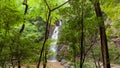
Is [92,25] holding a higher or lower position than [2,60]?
higher

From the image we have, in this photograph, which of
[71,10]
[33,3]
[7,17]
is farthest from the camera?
[33,3]

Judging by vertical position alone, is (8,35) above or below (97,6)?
below

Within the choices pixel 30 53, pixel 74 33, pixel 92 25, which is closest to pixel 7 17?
pixel 30 53

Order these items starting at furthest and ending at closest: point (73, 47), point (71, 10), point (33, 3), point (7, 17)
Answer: point (33, 3), point (73, 47), point (71, 10), point (7, 17)

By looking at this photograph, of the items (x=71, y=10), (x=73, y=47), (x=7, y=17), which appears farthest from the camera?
(x=73, y=47)

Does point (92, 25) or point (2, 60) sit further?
point (2, 60)

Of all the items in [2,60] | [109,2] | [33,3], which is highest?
[33,3]

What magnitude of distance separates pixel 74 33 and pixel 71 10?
2.49ft

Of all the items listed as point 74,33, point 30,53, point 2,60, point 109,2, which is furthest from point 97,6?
point 2,60

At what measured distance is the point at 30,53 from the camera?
6.91m

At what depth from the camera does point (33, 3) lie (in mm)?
8438

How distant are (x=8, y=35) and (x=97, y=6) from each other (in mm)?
3119

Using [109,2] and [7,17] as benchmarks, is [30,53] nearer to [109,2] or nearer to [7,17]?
[7,17]

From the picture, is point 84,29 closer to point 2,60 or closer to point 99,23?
point 99,23
